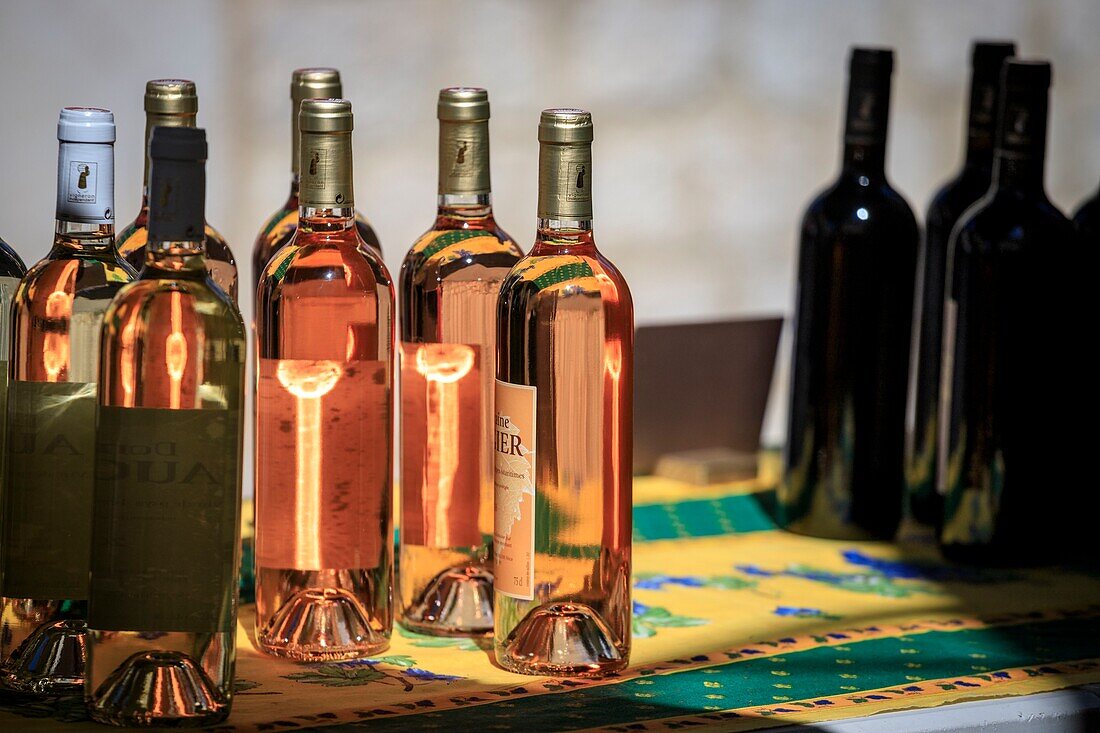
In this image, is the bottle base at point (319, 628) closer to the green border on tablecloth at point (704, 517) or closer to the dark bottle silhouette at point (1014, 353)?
the green border on tablecloth at point (704, 517)

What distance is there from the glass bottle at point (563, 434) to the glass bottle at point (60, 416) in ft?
0.83

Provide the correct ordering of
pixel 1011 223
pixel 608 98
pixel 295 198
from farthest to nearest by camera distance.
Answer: pixel 608 98 → pixel 1011 223 → pixel 295 198

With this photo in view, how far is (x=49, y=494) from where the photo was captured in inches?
35.2

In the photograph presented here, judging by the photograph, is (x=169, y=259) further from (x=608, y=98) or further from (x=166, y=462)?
(x=608, y=98)

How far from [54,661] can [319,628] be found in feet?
0.56

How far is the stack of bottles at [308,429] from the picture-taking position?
818mm

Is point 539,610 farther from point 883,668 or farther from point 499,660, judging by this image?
point 883,668

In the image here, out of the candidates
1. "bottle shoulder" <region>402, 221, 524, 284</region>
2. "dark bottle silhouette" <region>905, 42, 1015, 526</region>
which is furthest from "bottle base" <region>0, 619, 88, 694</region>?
"dark bottle silhouette" <region>905, 42, 1015, 526</region>

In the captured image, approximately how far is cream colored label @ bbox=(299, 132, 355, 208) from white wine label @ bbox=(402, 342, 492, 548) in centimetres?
14

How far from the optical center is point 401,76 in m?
1.77

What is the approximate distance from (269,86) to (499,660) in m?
0.93

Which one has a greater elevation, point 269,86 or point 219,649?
point 269,86

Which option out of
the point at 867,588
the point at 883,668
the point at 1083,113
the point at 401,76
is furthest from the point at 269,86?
the point at 1083,113

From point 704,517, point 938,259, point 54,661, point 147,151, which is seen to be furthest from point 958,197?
point 54,661
